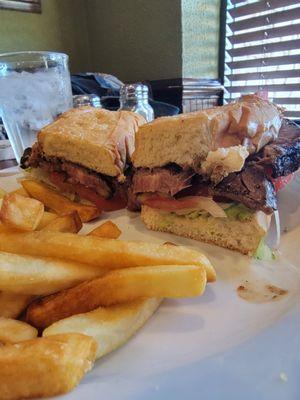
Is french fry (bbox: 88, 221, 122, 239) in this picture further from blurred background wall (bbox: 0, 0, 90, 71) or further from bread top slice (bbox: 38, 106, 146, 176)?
blurred background wall (bbox: 0, 0, 90, 71)

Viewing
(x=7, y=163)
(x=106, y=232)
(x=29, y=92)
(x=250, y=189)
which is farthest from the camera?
(x=7, y=163)

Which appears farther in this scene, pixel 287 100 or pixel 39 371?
pixel 287 100

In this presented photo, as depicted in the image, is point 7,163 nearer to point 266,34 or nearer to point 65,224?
point 65,224

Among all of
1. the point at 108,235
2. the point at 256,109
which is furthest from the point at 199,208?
the point at 256,109

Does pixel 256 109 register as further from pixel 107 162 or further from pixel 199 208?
pixel 107 162

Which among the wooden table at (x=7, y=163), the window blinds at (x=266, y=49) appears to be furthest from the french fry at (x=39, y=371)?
the window blinds at (x=266, y=49)

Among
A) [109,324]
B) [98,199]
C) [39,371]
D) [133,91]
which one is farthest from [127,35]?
[39,371]
